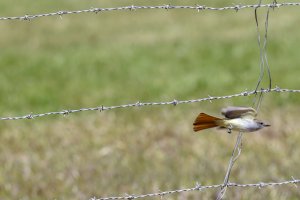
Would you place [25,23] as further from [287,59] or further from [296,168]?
[296,168]

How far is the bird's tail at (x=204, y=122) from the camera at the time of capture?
5277 mm

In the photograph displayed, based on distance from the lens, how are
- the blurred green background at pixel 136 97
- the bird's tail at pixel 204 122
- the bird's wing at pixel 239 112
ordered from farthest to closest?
the blurred green background at pixel 136 97 → the bird's wing at pixel 239 112 → the bird's tail at pixel 204 122

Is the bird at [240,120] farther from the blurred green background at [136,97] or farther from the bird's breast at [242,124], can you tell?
the blurred green background at [136,97]

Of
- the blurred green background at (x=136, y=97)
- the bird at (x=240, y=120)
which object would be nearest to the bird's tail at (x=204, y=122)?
the bird at (x=240, y=120)

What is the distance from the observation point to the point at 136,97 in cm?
1266

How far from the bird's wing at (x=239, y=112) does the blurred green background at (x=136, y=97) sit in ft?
7.03

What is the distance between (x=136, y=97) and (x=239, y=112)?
23.9 ft

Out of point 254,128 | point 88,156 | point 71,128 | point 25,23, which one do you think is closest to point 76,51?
point 25,23

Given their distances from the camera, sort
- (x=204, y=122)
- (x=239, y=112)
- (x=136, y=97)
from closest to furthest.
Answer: (x=204, y=122)
(x=239, y=112)
(x=136, y=97)

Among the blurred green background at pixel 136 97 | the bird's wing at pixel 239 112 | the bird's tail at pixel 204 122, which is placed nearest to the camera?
the bird's tail at pixel 204 122

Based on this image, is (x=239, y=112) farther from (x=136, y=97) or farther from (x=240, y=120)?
(x=136, y=97)

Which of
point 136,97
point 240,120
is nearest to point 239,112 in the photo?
point 240,120

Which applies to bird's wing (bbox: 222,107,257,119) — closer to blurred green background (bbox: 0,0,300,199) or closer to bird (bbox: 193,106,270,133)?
bird (bbox: 193,106,270,133)

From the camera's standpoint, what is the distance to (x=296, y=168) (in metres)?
8.50
